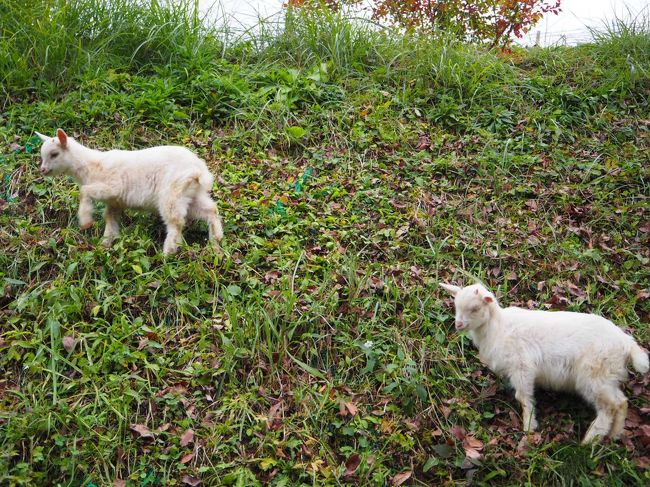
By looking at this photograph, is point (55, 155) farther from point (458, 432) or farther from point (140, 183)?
point (458, 432)

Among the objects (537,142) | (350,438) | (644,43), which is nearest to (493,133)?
(537,142)

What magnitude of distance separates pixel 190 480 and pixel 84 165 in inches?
113

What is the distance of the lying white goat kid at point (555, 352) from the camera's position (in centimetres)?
404

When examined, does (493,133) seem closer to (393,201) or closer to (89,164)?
(393,201)

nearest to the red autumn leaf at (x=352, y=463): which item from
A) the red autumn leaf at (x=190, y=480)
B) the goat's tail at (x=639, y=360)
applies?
the red autumn leaf at (x=190, y=480)

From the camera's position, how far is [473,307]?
14.5 ft

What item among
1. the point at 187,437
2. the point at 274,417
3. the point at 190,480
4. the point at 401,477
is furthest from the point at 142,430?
the point at 401,477

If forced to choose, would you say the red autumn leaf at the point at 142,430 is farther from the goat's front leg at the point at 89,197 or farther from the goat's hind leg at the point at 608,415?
the goat's hind leg at the point at 608,415

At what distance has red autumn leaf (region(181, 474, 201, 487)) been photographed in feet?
12.9

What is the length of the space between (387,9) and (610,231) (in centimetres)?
541

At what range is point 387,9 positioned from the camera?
971cm

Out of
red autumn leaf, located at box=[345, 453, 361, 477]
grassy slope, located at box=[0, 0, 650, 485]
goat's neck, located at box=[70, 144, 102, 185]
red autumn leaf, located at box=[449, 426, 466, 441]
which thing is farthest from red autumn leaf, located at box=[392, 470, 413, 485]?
goat's neck, located at box=[70, 144, 102, 185]

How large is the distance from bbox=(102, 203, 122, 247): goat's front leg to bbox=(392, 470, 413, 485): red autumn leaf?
2.99 m

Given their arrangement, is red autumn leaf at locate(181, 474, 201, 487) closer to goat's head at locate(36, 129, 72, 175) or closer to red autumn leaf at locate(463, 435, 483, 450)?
red autumn leaf at locate(463, 435, 483, 450)
